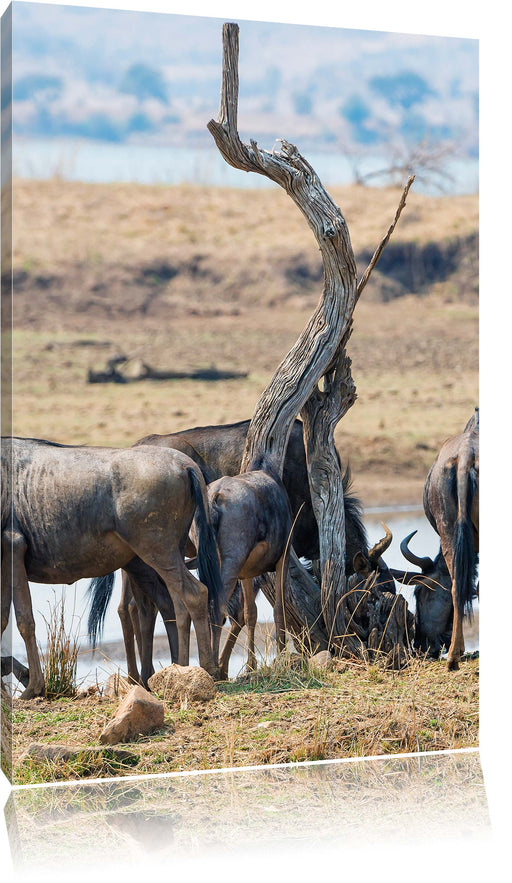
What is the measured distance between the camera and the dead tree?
7562 mm

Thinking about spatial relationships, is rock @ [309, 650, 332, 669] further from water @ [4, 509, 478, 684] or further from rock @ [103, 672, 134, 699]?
rock @ [103, 672, 134, 699]

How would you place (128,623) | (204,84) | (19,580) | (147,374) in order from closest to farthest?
(19,580)
(128,623)
(147,374)
(204,84)

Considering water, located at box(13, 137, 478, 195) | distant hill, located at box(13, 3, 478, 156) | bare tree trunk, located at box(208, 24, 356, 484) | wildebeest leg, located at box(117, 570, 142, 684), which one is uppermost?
distant hill, located at box(13, 3, 478, 156)

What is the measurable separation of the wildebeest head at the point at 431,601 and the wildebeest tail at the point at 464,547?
1.19 feet

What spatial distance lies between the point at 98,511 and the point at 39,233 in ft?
64.1

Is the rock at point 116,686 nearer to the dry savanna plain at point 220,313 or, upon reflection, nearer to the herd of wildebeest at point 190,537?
the herd of wildebeest at point 190,537

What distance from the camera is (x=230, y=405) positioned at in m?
19.3

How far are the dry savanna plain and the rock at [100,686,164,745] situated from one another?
943 cm

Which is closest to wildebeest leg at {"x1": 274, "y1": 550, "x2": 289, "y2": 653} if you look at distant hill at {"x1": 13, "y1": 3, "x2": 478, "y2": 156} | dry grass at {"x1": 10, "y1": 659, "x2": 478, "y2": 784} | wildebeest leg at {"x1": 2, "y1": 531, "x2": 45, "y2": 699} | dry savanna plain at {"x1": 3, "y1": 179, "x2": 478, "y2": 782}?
dry grass at {"x1": 10, "y1": 659, "x2": 478, "y2": 784}

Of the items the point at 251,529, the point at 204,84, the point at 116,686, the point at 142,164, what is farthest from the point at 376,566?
the point at 204,84

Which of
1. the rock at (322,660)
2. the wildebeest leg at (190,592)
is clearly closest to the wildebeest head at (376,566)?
the rock at (322,660)

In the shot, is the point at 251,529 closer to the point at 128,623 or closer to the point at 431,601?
the point at 128,623

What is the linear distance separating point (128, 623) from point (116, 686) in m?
0.57

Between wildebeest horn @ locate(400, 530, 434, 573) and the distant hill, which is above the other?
the distant hill
